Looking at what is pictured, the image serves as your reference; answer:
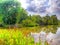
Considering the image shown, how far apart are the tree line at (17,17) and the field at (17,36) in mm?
61

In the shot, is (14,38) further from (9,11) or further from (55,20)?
(55,20)

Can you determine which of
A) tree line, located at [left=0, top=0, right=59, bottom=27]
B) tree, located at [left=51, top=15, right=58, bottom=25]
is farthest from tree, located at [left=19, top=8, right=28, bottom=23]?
tree, located at [left=51, top=15, right=58, bottom=25]

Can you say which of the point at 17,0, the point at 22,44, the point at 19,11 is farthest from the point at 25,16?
the point at 22,44

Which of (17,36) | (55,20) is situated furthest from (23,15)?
(55,20)

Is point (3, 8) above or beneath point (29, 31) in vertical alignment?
above

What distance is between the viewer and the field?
191 centimetres

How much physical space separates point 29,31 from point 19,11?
27cm

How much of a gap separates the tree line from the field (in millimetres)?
61

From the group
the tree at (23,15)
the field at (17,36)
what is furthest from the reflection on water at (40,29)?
the tree at (23,15)

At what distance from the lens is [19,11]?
1.98m

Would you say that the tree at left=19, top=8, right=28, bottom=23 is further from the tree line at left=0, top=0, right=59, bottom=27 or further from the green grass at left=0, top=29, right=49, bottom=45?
the green grass at left=0, top=29, right=49, bottom=45

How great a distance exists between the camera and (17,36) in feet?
6.34

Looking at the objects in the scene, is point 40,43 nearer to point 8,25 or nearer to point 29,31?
point 29,31

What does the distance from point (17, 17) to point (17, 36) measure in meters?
0.23
